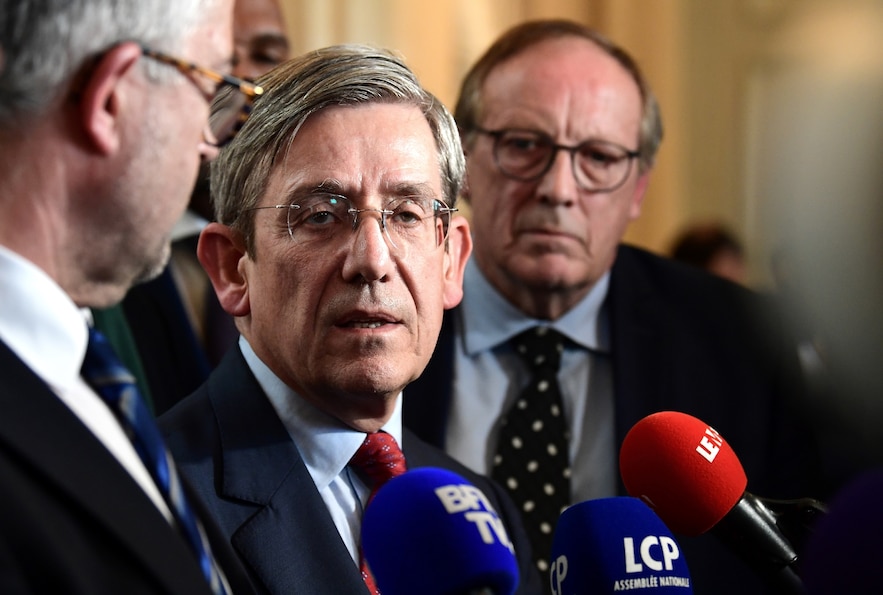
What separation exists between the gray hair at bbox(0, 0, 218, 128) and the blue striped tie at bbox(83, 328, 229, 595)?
0.25m

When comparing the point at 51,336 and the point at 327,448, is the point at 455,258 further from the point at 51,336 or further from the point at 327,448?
the point at 51,336

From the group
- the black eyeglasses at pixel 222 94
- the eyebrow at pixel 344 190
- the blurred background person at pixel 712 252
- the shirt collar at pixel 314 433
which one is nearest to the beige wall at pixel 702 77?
the blurred background person at pixel 712 252

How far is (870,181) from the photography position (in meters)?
5.52

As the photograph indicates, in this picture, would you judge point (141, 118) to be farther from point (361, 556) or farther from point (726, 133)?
point (726, 133)

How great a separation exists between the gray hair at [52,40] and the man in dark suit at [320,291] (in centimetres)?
63

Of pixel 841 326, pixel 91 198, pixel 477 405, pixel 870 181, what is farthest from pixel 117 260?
pixel 870 181

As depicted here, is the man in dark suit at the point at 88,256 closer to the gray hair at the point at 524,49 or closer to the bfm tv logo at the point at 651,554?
the bfm tv logo at the point at 651,554

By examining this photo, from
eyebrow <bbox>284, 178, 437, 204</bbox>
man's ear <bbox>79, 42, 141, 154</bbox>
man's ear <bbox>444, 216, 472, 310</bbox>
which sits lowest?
man's ear <bbox>444, 216, 472, 310</bbox>

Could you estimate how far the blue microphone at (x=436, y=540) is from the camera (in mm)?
1270

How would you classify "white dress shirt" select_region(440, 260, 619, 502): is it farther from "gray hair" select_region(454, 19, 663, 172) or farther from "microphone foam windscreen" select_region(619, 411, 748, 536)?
"microphone foam windscreen" select_region(619, 411, 748, 536)

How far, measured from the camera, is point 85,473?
112cm

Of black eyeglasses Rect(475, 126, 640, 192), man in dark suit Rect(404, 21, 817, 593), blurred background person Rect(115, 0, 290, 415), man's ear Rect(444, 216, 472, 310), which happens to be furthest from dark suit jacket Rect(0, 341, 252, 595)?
black eyeglasses Rect(475, 126, 640, 192)

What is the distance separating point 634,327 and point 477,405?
1.35 feet

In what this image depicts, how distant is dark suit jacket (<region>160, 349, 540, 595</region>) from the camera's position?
170 cm
